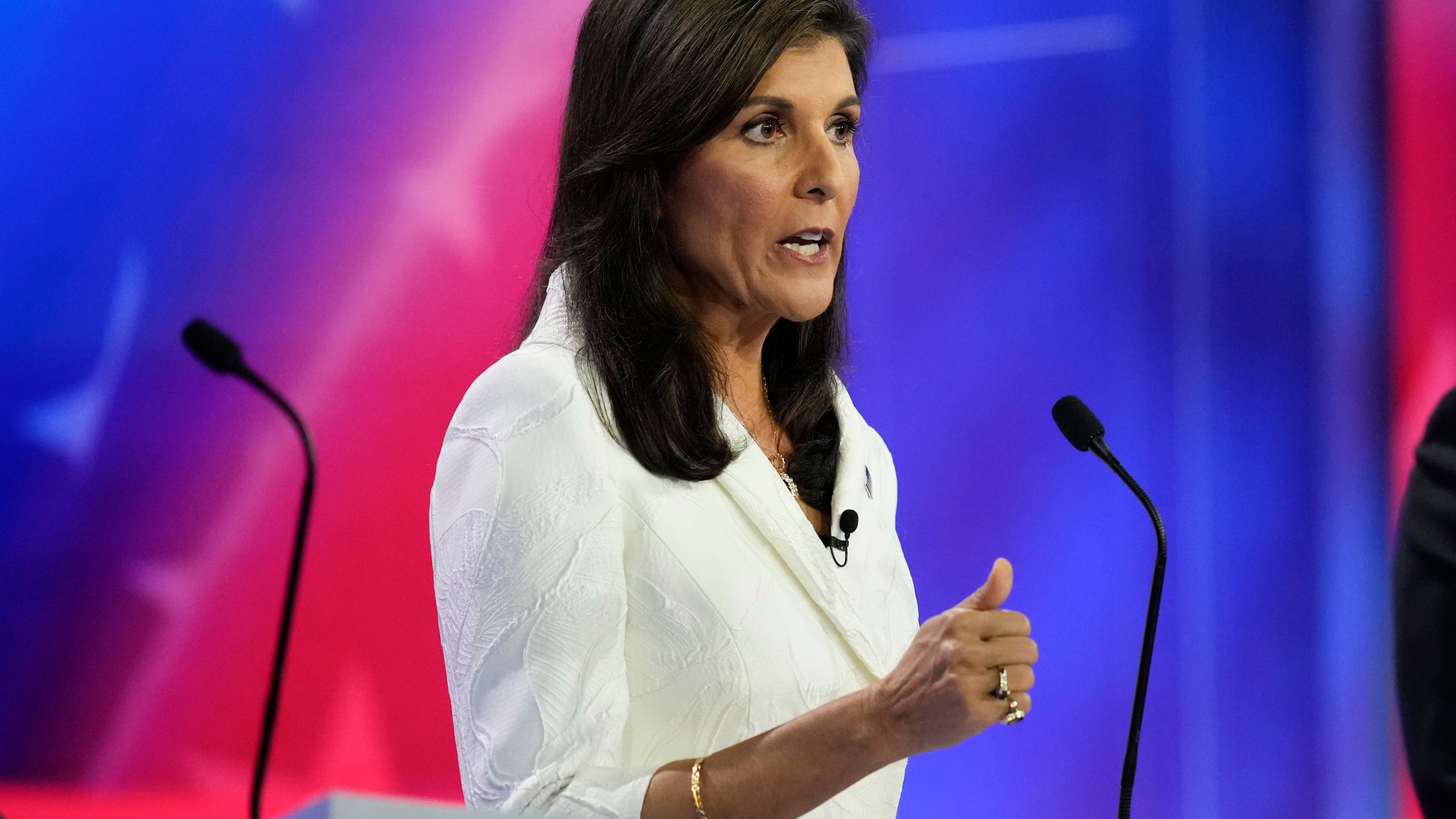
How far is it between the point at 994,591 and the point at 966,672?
0.07 m

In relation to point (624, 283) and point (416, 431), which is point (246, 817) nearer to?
point (416, 431)

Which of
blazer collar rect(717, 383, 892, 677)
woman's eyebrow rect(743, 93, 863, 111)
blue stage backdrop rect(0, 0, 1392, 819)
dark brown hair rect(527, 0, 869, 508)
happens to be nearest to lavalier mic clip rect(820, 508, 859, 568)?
blazer collar rect(717, 383, 892, 677)

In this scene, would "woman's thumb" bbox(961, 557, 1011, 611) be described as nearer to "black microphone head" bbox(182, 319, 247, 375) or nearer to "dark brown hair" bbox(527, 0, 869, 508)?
"dark brown hair" bbox(527, 0, 869, 508)

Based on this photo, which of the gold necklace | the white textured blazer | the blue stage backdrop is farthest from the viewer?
the blue stage backdrop

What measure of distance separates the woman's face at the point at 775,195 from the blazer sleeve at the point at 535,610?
245 mm

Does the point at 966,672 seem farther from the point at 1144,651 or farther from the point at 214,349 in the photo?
the point at 214,349

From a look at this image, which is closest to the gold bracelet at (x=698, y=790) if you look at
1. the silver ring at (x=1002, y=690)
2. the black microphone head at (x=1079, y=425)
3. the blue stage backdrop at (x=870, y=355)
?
the silver ring at (x=1002, y=690)

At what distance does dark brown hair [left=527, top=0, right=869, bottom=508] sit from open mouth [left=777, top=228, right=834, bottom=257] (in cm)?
13

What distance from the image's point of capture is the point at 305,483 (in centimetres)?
87

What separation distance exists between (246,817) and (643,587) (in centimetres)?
159

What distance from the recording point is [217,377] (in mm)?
2750

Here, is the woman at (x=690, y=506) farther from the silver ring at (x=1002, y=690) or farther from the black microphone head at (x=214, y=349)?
the black microphone head at (x=214, y=349)

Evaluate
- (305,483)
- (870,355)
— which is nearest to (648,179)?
(305,483)

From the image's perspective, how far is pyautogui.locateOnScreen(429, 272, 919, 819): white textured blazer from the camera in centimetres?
124
